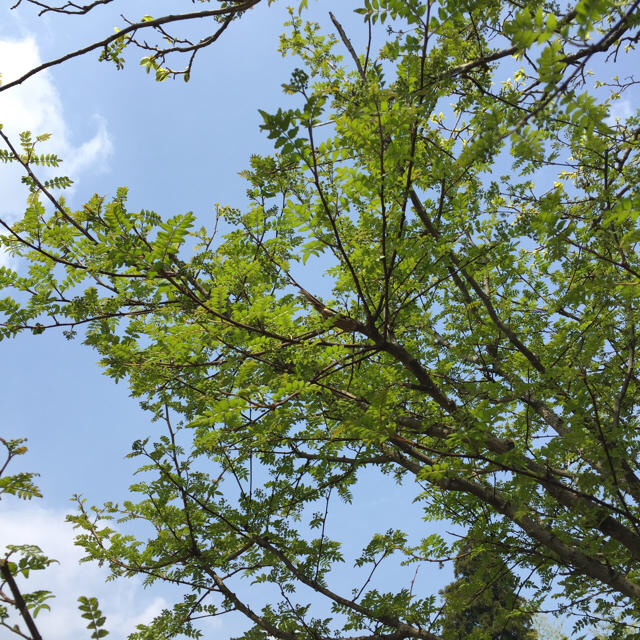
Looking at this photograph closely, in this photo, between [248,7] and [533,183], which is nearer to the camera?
[248,7]

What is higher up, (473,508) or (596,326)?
(596,326)

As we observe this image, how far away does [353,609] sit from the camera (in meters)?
5.17

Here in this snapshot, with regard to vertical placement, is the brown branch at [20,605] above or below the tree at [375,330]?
below

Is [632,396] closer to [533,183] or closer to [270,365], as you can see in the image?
[533,183]

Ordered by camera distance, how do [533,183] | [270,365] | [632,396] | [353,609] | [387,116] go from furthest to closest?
[533,183], [632,396], [353,609], [270,365], [387,116]

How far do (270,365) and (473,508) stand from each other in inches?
128

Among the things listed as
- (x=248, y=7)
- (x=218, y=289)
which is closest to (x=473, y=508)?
(x=218, y=289)

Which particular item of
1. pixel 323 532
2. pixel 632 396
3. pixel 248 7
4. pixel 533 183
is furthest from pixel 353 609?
pixel 533 183

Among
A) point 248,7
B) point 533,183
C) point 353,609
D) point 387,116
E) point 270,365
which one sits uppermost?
point 533,183

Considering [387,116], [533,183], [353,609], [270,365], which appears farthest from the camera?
[533,183]

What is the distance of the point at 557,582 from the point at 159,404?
4.55 meters

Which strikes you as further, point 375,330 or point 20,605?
point 375,330

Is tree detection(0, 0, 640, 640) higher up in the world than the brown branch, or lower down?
higher up

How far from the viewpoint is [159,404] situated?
5.25 meters
